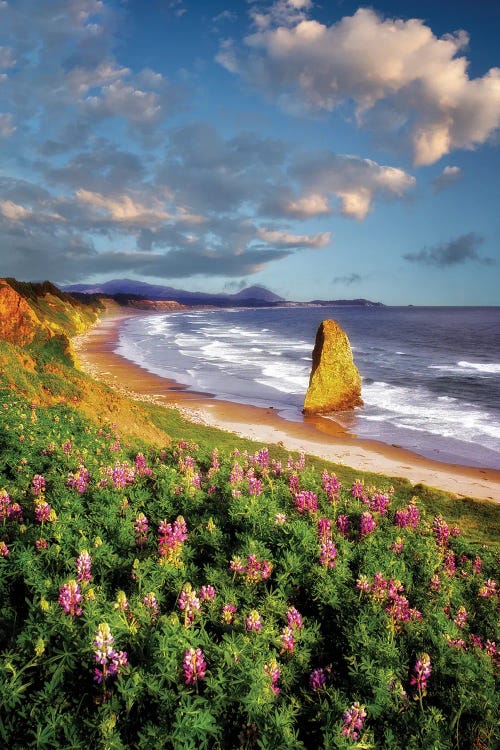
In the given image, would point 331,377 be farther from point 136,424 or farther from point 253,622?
point 253,622

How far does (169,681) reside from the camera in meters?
2.82

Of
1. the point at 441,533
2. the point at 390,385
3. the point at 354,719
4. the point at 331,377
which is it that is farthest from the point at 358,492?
the point at 390,385

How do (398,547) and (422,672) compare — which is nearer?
(422,672)

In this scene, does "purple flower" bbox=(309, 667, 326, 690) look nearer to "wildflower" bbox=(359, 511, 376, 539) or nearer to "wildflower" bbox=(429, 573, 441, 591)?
"wildflower" bbox=(429, 573, 441, 591)

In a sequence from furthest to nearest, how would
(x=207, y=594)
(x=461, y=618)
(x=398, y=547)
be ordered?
(x=398, y=547), (x=461, y=618), (x=207, y=594)

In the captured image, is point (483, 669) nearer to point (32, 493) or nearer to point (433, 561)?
point (433, 561)

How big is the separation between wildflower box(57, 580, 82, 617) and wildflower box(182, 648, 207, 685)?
0.88 m

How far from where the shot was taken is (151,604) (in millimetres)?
3371

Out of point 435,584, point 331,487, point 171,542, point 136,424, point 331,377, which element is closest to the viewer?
point 171,542

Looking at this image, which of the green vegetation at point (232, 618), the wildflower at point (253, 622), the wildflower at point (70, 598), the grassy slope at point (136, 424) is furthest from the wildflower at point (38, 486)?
the grassy slope at point (136, 424)

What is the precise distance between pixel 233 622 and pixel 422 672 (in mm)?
1398

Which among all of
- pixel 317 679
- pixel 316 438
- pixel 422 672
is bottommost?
pixel 316 438

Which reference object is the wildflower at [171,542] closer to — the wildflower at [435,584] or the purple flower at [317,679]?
the purple flower at [317,679]

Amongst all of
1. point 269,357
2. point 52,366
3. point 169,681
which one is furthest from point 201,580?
point 269,357
